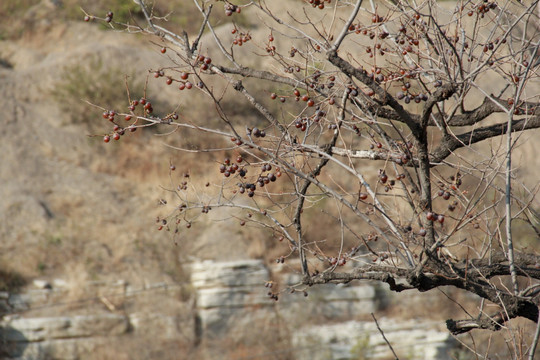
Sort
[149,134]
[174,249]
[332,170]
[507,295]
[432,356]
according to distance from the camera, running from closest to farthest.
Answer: [507,295]
[432,356]
[174,249]
[332,170]
[149,134]

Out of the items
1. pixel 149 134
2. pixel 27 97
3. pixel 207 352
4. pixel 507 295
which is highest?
pixel 27 97

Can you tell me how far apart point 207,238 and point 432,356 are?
16.8 feet

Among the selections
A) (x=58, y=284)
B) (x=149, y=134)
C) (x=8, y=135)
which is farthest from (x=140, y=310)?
(x=8, y=135)

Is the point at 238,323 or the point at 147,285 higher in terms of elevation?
the point at 147,285

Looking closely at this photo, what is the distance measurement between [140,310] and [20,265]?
2596mm

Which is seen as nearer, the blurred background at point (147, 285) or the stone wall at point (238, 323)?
the stone wall at point (238, 323)

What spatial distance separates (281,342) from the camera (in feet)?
38.2

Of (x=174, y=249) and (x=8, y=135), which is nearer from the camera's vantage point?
(x=174, y=249)

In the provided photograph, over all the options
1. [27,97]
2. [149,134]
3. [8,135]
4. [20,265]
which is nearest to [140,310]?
[20,265]

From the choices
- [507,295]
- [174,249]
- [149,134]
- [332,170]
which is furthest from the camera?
[149,134]

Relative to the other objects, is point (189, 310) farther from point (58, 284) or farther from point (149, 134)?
point (149, 134)

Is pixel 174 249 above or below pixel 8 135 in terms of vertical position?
below

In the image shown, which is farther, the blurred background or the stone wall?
the blurred background

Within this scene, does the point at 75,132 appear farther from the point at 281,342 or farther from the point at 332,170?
the point at 281,342
